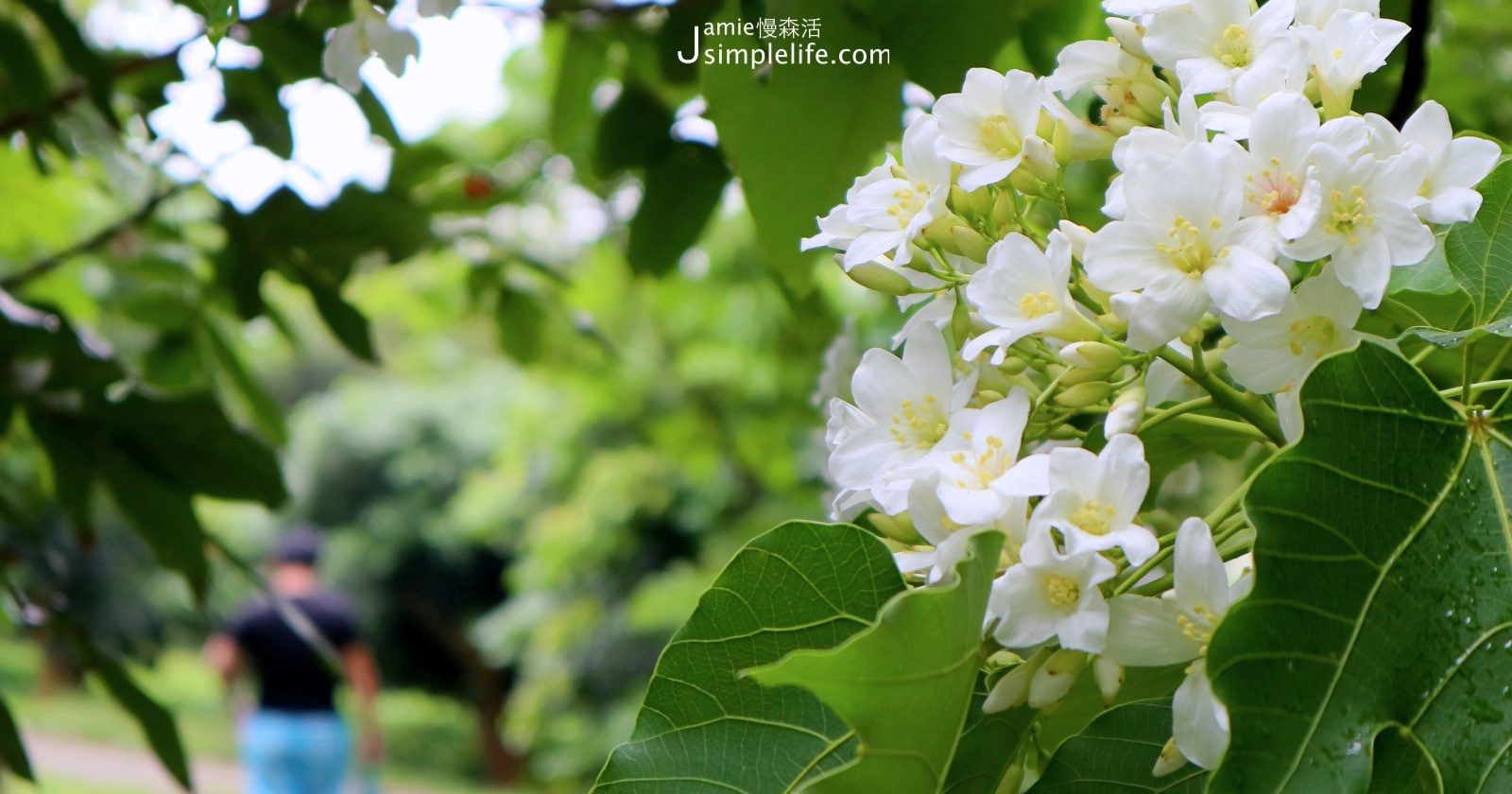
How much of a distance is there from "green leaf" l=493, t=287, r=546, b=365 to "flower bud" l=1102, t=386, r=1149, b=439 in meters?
1.18

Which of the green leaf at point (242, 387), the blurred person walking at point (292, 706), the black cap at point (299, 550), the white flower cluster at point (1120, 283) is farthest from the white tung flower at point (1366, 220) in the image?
the black cap at point (299, 550)

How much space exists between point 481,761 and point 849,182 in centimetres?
1015

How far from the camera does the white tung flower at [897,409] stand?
45cm

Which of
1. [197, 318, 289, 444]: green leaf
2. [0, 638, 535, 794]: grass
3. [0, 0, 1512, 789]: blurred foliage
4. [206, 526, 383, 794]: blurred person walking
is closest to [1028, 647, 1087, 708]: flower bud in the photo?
[0, 0, 1512, 789]: blurred foliage

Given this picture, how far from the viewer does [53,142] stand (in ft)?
3.64

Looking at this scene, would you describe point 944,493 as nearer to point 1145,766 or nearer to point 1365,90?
point 1145,766

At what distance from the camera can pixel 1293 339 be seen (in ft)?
1.40

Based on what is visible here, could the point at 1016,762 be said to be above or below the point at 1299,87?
below

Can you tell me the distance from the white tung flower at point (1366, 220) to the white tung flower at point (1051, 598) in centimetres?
13

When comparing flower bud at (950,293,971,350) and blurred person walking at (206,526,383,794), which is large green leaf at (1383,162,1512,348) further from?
blurred person walking at (206,526,383,794)

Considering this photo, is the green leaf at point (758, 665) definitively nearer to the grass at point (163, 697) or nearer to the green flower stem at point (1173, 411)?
the green flower stem at point (1173, 411)

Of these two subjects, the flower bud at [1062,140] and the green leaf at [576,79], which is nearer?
the flower bud at [1062,140]

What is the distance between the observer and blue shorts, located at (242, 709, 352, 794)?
459 centimetres

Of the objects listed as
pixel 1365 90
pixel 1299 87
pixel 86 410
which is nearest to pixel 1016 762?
pixel 1299 87
